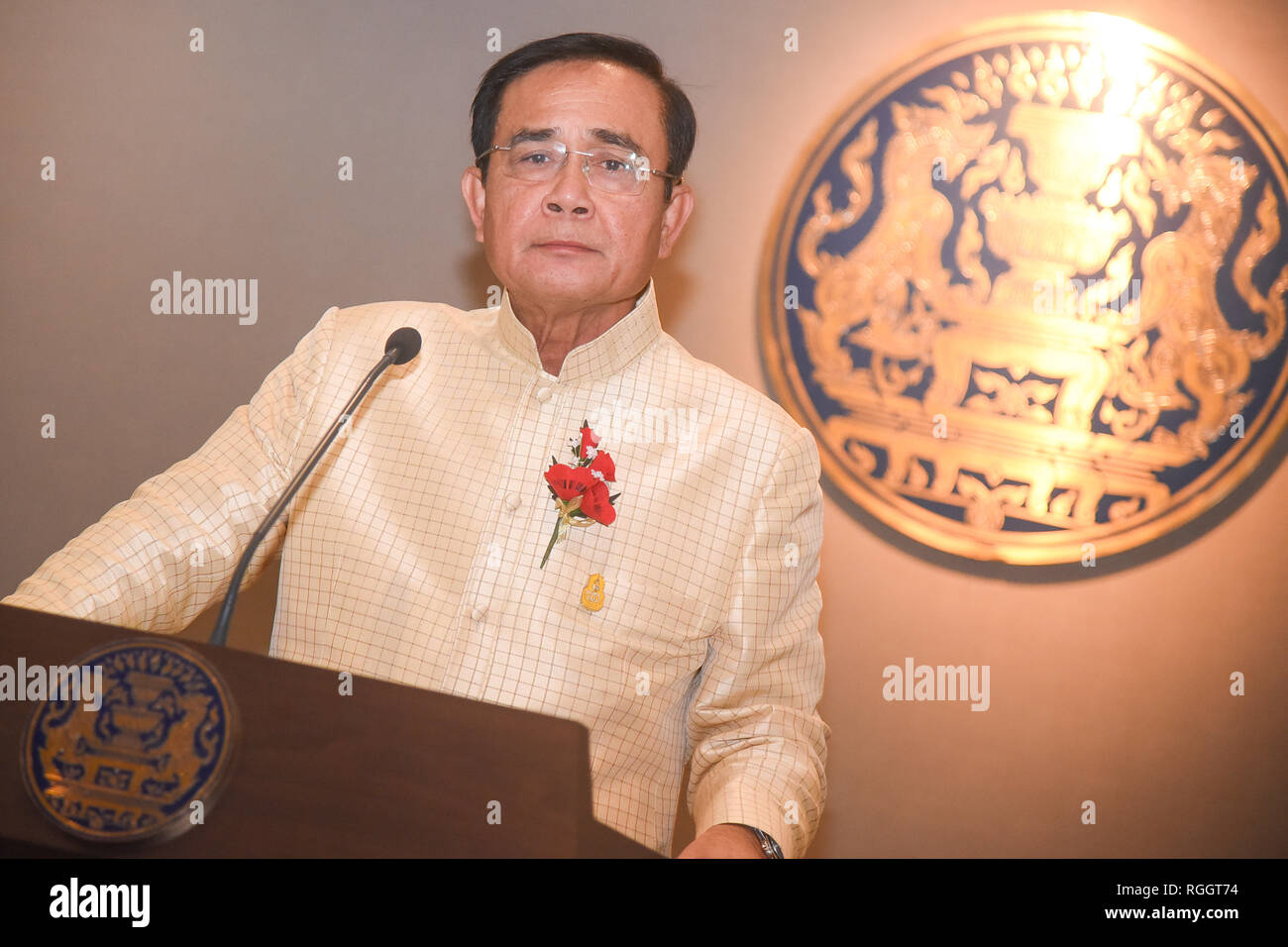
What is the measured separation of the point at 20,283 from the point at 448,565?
1.21 m

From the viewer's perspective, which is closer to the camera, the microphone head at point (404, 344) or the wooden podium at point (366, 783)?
the wooden podium at point (366, 783)

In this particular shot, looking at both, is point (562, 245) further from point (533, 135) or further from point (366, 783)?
point (366, 783)

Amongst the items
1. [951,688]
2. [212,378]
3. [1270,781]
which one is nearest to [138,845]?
[212,378]

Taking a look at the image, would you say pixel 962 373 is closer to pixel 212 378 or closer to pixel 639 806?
pixel 639 806

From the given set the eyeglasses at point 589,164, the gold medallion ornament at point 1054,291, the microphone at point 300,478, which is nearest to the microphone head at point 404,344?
the microphone at point 300,478

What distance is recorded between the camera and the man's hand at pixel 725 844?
1.31 meters

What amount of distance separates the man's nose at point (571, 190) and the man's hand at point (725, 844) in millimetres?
937

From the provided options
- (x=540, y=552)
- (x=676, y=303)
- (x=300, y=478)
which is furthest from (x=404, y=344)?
(x=676, y=303)

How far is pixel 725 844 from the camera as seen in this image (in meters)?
1.32

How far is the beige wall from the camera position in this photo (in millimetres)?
2137

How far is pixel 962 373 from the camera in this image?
2121 millimetres

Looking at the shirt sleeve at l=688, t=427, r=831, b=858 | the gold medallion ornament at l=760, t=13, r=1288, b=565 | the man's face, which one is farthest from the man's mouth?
the gold medallion ornament at l=760, t=13, r=1288, b=565

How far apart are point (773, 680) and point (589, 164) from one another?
85 cm

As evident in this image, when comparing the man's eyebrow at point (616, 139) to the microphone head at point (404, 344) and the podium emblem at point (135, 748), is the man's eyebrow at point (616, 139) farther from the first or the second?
the podium emblem at point (135, 748)
